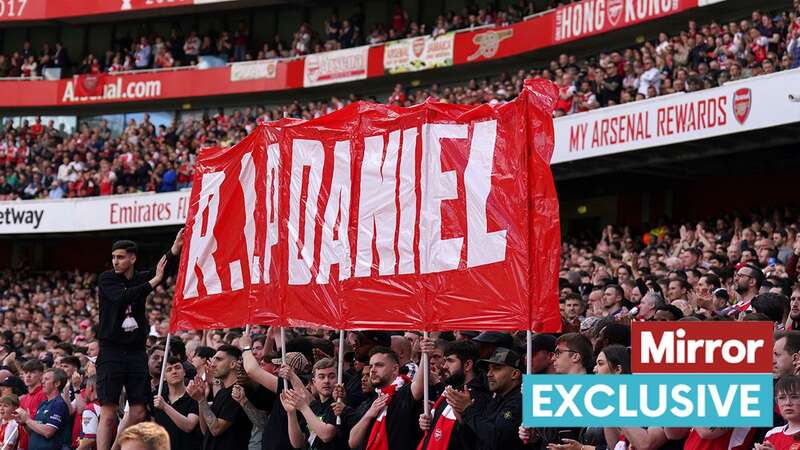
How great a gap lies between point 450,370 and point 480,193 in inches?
46.5

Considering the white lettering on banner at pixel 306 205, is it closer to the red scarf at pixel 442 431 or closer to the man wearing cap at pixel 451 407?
the man wearing cap at pixel 451 407

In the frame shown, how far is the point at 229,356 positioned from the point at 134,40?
30.0 metres

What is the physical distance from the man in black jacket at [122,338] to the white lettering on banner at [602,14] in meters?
17.0

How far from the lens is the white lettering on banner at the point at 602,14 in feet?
85.0

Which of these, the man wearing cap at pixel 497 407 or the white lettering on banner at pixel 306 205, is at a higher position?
the white lettering on banner at pixel 306 205

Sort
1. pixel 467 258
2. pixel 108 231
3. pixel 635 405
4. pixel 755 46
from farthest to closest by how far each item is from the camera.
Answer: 1. pixel 108 231
2. pixel 755 46
3. pixel 467 258
4. pixel 635 405

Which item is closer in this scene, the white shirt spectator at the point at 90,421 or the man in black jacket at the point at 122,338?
the man in black jacket at the point at 122,338

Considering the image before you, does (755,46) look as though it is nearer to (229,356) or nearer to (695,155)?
(695,155)

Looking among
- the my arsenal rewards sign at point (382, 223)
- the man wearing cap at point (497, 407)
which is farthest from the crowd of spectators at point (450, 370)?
the my arsenal rewards sign at point (382, 223)

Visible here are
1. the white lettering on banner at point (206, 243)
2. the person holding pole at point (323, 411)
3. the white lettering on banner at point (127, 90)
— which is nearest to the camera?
the person holding pole at point (323, 411)

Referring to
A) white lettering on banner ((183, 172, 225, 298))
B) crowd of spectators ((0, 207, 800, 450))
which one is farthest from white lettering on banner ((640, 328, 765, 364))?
white lettering on banner ((183, 172, 225, 298))

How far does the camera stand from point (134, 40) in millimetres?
39406

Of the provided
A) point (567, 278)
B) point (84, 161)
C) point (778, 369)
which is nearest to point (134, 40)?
point (84, 161)

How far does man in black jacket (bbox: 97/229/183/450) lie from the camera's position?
10.4m
